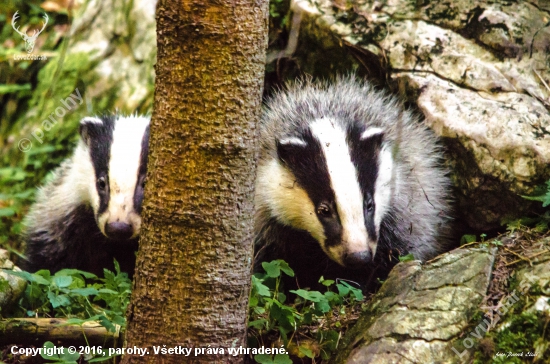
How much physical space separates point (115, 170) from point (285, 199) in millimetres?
1331

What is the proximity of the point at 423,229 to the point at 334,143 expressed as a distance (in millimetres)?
1061

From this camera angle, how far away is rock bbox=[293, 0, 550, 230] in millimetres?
4461

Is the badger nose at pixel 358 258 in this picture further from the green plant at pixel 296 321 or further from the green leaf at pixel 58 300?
the green leaf at pixel 58 300

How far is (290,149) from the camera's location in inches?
175

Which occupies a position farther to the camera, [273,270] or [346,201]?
[346,201]

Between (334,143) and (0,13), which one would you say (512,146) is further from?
(0,13)

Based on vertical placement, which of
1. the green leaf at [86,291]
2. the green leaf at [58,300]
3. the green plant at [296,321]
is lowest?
the green leaf at [58,300]

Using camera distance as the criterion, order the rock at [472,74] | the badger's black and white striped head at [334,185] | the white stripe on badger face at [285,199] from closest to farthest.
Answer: the badger's black and white striped head at [334,185], the white stripe on badger face at [285,199], the rock at [472,74]

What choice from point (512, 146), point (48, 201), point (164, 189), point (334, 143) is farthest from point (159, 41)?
point (48, 201)

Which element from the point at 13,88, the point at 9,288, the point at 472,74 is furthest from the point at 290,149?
the point at 13,88

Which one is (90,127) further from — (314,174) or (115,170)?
(314,174)

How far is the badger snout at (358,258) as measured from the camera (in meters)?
3.96

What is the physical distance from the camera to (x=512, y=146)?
4.42 m

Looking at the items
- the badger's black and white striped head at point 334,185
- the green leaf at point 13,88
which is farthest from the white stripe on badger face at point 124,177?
the green leaf at point 13,88
